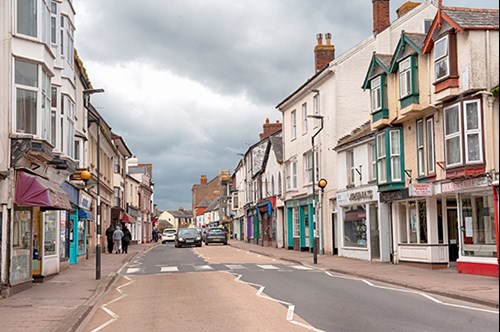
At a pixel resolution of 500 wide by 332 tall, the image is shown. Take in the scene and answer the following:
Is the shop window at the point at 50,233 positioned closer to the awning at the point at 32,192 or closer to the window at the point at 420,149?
the awning at the point at 32,192

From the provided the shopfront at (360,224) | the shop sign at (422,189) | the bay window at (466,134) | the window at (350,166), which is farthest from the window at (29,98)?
the window at (350,166)

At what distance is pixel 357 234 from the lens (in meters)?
29.2

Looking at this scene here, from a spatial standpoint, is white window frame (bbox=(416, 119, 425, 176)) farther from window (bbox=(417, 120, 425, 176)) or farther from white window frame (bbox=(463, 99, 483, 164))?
white window frame (bbox=(463, 99, 483, 164))

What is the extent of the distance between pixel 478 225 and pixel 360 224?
31.9 ft

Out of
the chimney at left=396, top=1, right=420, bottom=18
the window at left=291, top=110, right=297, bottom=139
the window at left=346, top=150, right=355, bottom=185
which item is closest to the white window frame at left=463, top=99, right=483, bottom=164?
the window at left=346, top=150, right=355, bottom=185

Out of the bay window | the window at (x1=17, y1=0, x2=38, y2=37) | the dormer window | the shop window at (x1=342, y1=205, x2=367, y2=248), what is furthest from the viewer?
the shop window at (x1=342, y1=205, x2=367, y2=248)

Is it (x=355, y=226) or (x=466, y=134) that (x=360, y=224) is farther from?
(x=466, y=134)

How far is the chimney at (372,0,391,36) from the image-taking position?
31.7m

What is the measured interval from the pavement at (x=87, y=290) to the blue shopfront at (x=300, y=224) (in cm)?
1117

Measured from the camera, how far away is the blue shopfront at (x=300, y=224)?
36.4 meters

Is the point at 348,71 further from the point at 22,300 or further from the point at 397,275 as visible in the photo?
the point at 22,300

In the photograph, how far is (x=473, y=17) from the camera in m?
19.7

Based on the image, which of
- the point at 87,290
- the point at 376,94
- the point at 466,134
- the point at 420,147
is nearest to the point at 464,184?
the point at 466,134

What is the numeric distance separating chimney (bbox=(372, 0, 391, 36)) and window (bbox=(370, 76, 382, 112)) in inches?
298
